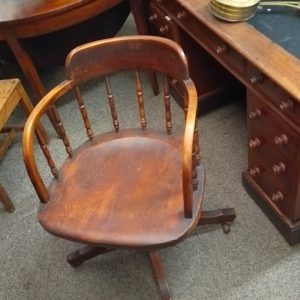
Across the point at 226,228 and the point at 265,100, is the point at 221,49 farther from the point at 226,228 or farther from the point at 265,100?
the point at 226,228

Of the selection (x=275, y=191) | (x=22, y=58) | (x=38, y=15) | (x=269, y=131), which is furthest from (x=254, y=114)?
(x=22, y=58)

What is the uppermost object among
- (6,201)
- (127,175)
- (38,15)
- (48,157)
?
(38,15)

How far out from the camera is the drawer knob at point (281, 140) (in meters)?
1.09

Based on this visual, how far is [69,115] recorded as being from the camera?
2180 mm

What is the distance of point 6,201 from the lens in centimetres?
168

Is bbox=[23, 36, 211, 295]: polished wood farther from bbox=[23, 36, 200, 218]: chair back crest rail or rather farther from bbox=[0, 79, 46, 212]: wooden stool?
bbox=[0, 79, 46, 212]: wooden stool

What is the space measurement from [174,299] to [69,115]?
1259mm

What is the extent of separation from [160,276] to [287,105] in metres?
0.73

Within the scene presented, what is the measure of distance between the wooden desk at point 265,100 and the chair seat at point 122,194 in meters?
0.26

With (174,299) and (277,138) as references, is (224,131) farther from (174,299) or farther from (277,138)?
(174,299)

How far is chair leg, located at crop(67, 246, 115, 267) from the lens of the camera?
4.71 ft

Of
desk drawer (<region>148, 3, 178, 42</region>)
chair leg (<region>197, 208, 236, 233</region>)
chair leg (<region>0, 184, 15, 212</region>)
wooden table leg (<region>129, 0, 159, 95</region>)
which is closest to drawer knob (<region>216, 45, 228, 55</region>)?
desk drawer (<region>148, 3, 178, 42</region>)

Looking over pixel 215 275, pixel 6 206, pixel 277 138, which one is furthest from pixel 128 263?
pixel 277 138

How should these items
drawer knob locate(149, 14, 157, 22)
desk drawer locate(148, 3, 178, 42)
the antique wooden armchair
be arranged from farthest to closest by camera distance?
drawer knob locate(149, 14, 157, 22) → desk drawer locate(148, 3, 178, 42) → the antique wooden armchair
